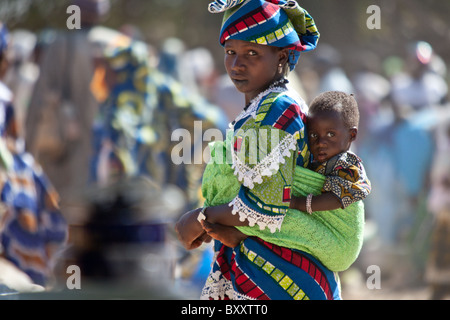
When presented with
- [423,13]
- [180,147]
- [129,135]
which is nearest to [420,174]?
[180,147]

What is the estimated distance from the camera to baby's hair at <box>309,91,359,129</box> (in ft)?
9.20

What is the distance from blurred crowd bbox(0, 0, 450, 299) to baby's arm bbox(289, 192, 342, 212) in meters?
2.40

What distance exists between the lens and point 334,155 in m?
2.82

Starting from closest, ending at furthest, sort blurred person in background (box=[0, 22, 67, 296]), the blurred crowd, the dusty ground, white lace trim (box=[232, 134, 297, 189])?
white lace trim (box=[232, 134, 297, 189]), the blurred crowd, blurred person in background (box=[0, 22, 67, 296]), the dusty ground

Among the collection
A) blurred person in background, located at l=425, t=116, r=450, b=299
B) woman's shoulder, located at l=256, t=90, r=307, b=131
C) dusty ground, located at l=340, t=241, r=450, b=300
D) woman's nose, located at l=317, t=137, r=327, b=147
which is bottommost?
dusty ground, located at l=340, t=241, r=450, b=300

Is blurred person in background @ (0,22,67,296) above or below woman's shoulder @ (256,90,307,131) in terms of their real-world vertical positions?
below

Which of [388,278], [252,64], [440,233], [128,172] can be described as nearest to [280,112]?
[252,64]

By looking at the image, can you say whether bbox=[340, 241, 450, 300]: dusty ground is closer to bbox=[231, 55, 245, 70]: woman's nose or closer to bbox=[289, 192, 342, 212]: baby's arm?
bbox=[289, 192, 342, 212]: baby's arm

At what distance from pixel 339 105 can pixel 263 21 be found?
43 cm

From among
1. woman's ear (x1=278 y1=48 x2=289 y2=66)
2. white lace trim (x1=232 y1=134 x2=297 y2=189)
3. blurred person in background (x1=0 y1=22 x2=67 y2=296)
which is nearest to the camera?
white lace trim (x1=232 y1=134 x2=297 y2=189)

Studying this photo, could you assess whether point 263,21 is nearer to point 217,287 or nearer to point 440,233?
point 217,287

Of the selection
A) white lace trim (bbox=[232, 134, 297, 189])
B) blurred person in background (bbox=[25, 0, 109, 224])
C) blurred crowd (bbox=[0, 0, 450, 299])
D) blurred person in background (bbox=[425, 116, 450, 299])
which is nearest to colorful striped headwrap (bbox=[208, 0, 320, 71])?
white lace trim (bbox=[232, 134, 297, 189])

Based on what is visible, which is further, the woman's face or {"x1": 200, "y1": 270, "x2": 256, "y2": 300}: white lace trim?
{"x1": 200, "y1": 270, "x2": 256, "y2": 300}: white lace trim

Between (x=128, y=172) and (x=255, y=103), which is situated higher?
(x=255, y=103)
